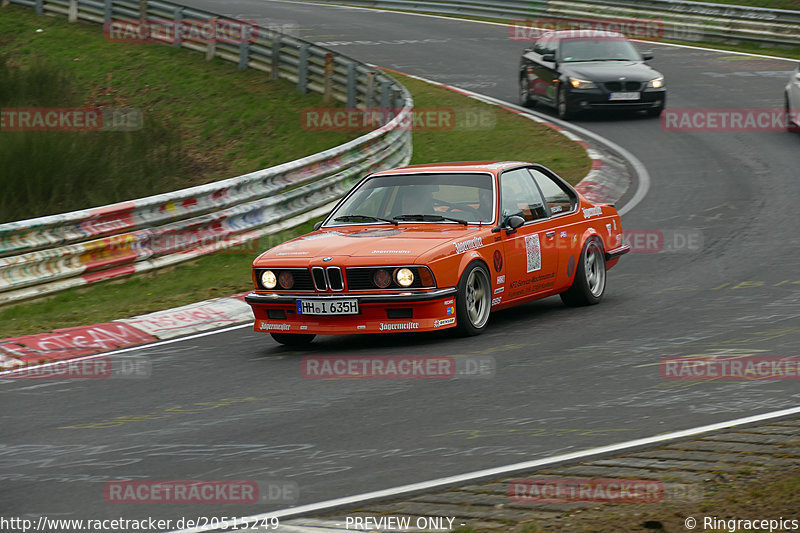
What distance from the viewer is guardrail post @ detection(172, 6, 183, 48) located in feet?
107

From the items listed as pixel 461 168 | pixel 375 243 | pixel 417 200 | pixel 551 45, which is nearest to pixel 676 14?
pixel 551 45

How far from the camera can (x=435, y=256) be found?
29.9 feet

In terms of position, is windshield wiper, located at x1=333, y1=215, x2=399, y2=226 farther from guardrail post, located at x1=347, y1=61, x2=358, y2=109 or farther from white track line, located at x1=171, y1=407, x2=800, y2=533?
guardrail post, located at x1=347, y1=61, x2=358, y2=109

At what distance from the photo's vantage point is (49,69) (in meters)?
25.5

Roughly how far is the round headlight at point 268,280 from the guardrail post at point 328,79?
17.7m

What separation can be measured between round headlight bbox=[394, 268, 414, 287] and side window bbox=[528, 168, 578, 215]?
2.24 meters

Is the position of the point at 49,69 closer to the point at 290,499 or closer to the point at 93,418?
the point at 93,418

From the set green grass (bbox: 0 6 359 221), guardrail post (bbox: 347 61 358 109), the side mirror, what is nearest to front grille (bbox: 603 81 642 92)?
green grass (bbox: 0 6 359 221)

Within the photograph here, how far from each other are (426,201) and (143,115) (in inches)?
514

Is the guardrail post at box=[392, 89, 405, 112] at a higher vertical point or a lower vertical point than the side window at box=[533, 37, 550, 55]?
lower

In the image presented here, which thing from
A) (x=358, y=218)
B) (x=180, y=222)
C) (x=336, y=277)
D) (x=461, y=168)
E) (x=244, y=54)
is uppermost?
(x=461, y=168)

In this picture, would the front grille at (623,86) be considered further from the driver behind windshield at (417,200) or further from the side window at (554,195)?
the driver behind windshield at (417,200)

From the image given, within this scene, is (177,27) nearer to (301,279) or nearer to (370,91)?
(370,91)

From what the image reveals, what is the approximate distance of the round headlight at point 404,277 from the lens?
356 inches
